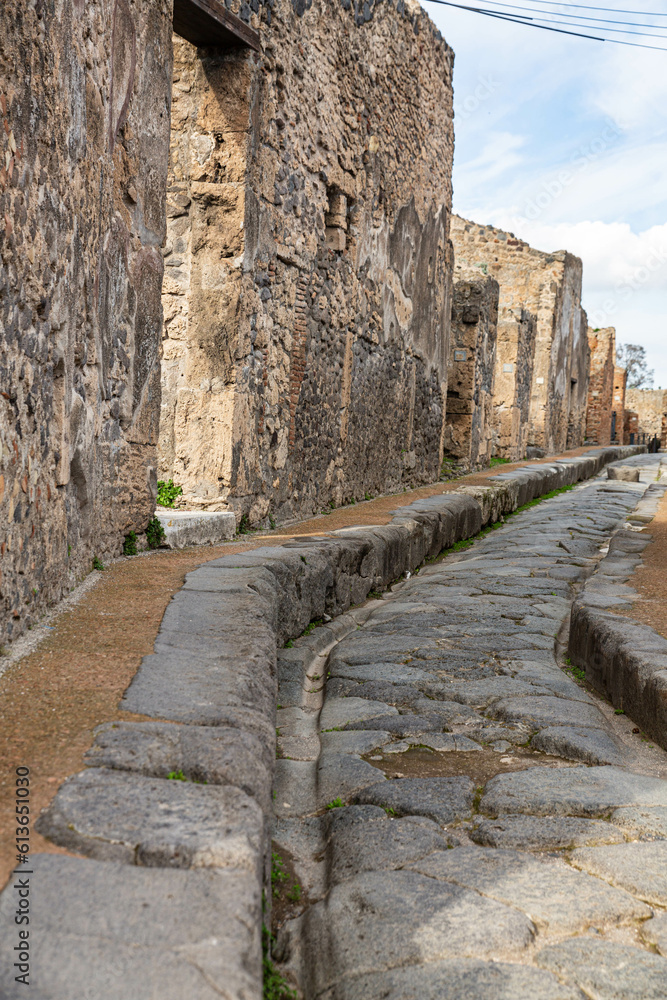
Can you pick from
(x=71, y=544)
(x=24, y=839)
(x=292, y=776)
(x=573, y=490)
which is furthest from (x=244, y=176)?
(x=573, y=490)

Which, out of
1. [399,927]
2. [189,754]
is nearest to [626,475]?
[399,927]

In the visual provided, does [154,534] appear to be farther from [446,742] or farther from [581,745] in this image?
[581,745]

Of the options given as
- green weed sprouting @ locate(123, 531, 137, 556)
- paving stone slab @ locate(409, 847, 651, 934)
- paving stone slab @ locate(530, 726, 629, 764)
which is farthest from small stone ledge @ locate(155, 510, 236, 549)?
paving stone slab @ locate(409, 847, 651, 934)

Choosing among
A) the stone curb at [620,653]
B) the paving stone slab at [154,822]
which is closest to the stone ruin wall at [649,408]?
the stone curb at [620,653]

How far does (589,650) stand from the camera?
3.65m

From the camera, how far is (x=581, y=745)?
8.86 feet

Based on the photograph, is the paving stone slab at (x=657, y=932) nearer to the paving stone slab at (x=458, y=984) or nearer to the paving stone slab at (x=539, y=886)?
the paving stone slab at (x=539, y=886)

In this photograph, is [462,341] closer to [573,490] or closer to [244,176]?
[573,490]

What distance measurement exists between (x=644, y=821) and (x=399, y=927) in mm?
795

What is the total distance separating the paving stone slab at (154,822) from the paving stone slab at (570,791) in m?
1.01

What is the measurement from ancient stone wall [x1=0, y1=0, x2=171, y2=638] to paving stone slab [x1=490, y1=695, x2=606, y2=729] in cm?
156

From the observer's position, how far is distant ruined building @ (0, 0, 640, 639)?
2.45 m

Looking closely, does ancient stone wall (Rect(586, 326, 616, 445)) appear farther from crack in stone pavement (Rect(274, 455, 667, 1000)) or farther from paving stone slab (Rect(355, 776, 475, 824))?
paving stone slab (Rect(355, 776, 475, 824))

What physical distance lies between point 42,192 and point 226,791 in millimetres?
1720
